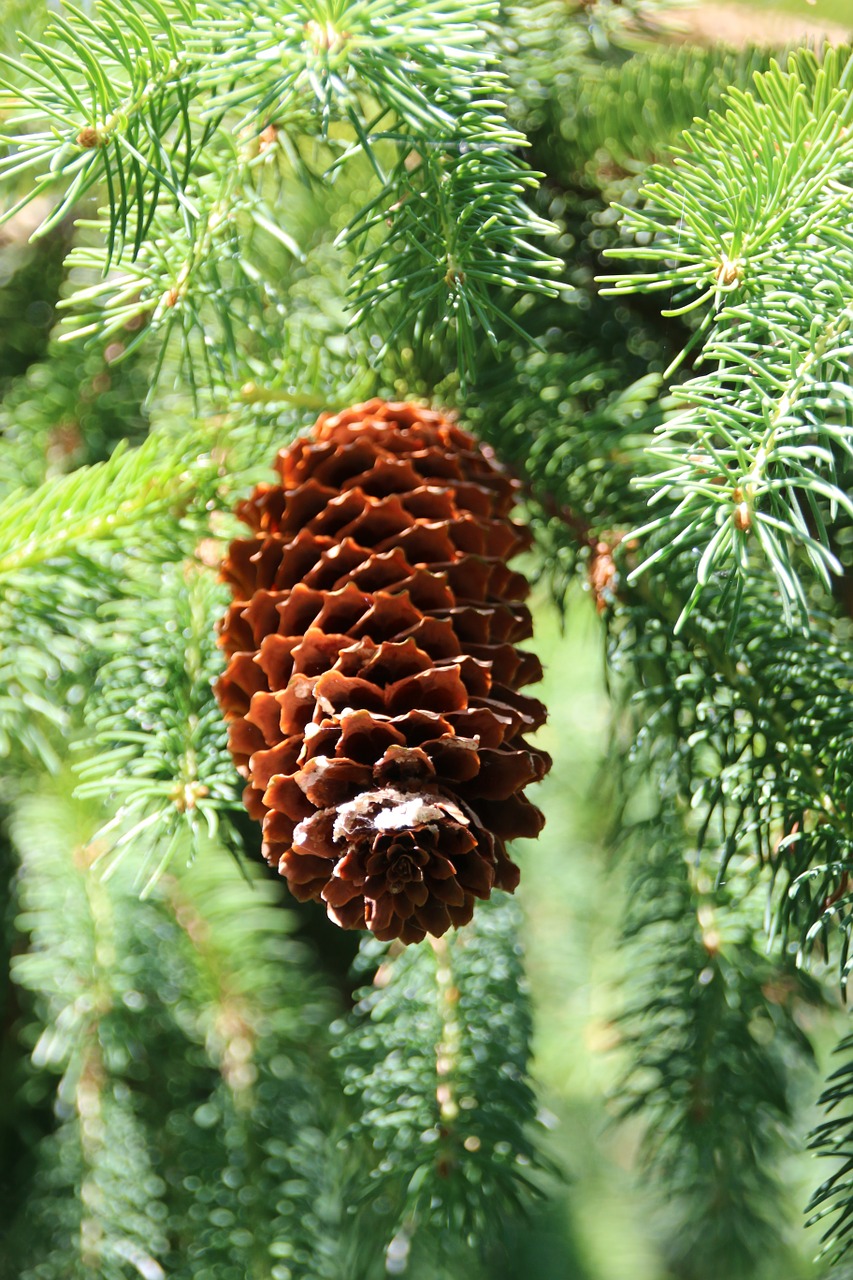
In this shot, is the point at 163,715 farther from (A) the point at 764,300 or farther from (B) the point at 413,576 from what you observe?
(A) the point at 764,300

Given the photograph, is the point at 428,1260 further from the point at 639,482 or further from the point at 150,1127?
the point at 639,482

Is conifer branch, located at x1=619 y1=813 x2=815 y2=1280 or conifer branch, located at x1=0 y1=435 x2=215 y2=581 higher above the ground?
conifer branch, located at x1=0 y1=435 x2=215 y2=581

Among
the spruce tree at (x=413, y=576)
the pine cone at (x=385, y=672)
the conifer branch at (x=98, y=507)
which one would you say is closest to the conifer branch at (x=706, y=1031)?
the spruce tree at (x=413, y=576)

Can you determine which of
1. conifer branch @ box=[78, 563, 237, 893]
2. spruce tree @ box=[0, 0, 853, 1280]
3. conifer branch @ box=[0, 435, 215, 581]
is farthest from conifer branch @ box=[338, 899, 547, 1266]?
conifer branch @ box=[0, 435, 215, 581]

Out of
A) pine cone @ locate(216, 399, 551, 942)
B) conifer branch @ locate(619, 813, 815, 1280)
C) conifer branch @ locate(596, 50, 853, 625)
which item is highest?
conifer branch @ locate(596, 50, 853, 625)

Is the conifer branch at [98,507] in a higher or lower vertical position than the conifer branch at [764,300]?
lower

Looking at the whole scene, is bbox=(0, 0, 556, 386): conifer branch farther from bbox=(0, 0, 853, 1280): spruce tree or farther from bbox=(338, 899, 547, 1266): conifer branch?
bbox=(338, 899, 547, 1266): conifer branch

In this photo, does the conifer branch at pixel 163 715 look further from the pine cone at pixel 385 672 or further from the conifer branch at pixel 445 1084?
the conifer branch at pixel 445 1084

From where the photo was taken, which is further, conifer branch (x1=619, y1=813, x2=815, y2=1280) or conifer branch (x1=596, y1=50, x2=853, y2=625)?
conifer branch (x1=619, y1=813, x2=815, y2=1280)
